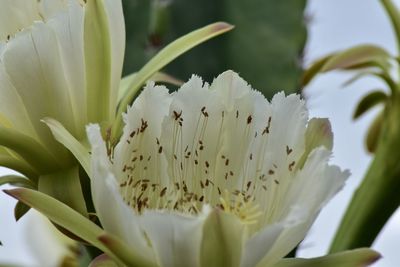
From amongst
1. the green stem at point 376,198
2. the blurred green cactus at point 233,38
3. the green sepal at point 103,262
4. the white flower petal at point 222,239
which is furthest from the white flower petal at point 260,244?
the blurred green cactus at point 233,38

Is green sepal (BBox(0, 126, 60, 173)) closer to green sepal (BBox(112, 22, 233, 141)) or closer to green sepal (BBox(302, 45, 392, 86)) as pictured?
green sepal (BBox(112, 22, 233, 141))

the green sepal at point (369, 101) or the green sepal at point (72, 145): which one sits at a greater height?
the green sepal at point (369, 101)

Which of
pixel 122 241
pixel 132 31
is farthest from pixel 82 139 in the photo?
pixel 132 31

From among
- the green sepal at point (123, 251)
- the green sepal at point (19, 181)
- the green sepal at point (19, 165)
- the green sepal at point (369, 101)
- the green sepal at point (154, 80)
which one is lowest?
the green sepal at point (123, 251)

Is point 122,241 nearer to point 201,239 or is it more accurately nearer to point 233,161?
point 201,239

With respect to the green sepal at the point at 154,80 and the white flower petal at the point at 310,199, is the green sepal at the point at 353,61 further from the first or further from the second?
the white flower petal at the point at 310,199

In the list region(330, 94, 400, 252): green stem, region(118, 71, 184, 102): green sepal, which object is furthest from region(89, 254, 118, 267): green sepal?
region(330, 94, 400, 252): green stem

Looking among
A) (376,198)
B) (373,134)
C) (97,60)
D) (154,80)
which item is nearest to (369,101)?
(373,134)
